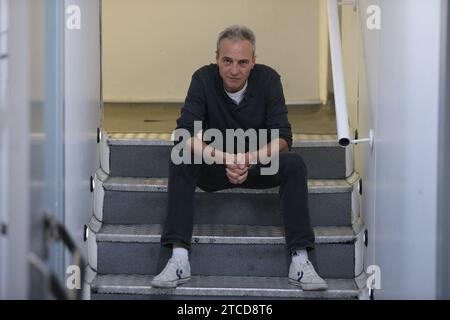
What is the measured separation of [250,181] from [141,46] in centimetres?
195

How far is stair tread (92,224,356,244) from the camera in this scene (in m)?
2.90

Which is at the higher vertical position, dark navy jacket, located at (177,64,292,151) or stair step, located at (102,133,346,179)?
dark navy jacket, located at (177,64,292,151)

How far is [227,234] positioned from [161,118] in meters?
1.57

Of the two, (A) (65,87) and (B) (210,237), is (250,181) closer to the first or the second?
(B) (210,237)

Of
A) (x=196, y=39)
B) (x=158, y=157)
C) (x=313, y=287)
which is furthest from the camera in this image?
(x=196, y=39)

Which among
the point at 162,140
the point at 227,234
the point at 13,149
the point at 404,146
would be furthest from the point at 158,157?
the point at 13,149

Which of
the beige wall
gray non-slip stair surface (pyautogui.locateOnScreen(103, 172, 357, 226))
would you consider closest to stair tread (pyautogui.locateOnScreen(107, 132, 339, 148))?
gray non-slip stair surface (pyautogui.locateOnScreen(103, 172, 357, 226))

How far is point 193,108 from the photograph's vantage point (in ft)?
9.64

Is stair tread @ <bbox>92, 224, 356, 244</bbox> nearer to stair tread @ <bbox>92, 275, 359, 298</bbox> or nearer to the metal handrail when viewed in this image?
stair tread @ <bbox>92, 275, 359, 298</bbox>

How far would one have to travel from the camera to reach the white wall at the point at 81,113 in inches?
102

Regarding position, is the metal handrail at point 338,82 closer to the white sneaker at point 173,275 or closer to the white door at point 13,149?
the white sneaker at point 173,275

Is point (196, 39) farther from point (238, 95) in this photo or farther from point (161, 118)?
point (238, 95)

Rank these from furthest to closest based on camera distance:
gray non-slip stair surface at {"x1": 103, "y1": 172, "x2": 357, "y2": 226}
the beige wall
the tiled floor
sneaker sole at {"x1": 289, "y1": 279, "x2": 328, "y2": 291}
Answer: the beige wall → the tiled floor → gray non-slip stair surface at {"x1": 103, "y1": 172, "x2": 357, "y2": 226} → sneaker sole at {"x1": 289, "y1": 279, "x2": 328, "y2": 291}

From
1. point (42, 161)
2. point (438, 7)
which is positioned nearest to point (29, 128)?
point (42, 161)
